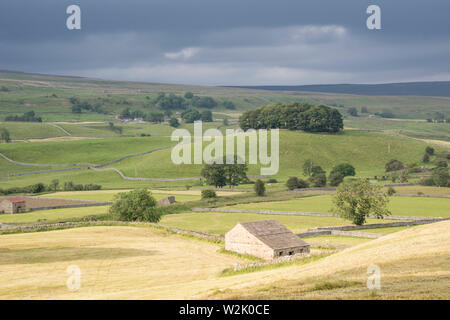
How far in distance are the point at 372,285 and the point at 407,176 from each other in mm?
107443

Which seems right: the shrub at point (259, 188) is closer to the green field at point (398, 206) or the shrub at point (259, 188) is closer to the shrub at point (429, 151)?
the green field at point (398, 206)

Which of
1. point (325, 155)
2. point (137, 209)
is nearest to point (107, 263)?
point (137, 209)

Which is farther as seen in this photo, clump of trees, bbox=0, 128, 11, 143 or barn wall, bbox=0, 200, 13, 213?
clump of trees, bbox=0, 128, 11, 143

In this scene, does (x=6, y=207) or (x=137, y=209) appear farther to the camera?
(x=6, y=207)

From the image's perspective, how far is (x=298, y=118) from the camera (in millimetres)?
183000

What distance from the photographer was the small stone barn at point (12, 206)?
89.3 metres

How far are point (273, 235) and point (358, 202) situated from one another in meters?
24.1

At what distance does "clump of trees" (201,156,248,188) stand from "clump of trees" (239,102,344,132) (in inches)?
2410

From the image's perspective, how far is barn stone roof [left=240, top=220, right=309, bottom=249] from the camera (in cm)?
4950

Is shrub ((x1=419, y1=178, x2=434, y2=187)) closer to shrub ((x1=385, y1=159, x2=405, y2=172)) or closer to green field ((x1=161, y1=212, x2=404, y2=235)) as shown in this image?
shrub ((x1=385, y1=159, x2=405, y2=172))

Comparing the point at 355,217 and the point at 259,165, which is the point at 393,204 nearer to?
the point at 355,217

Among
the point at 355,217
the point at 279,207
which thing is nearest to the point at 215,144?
the point at 279,207

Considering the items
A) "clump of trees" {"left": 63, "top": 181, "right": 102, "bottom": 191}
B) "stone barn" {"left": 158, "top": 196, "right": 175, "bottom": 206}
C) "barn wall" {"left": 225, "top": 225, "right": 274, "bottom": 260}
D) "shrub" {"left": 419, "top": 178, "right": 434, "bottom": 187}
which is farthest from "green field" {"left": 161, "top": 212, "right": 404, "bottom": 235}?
"shrub" {"left": 419, "top": 178, "right": 434, "bottom": 187}

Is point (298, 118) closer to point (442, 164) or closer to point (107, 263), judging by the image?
point (442, 164)
